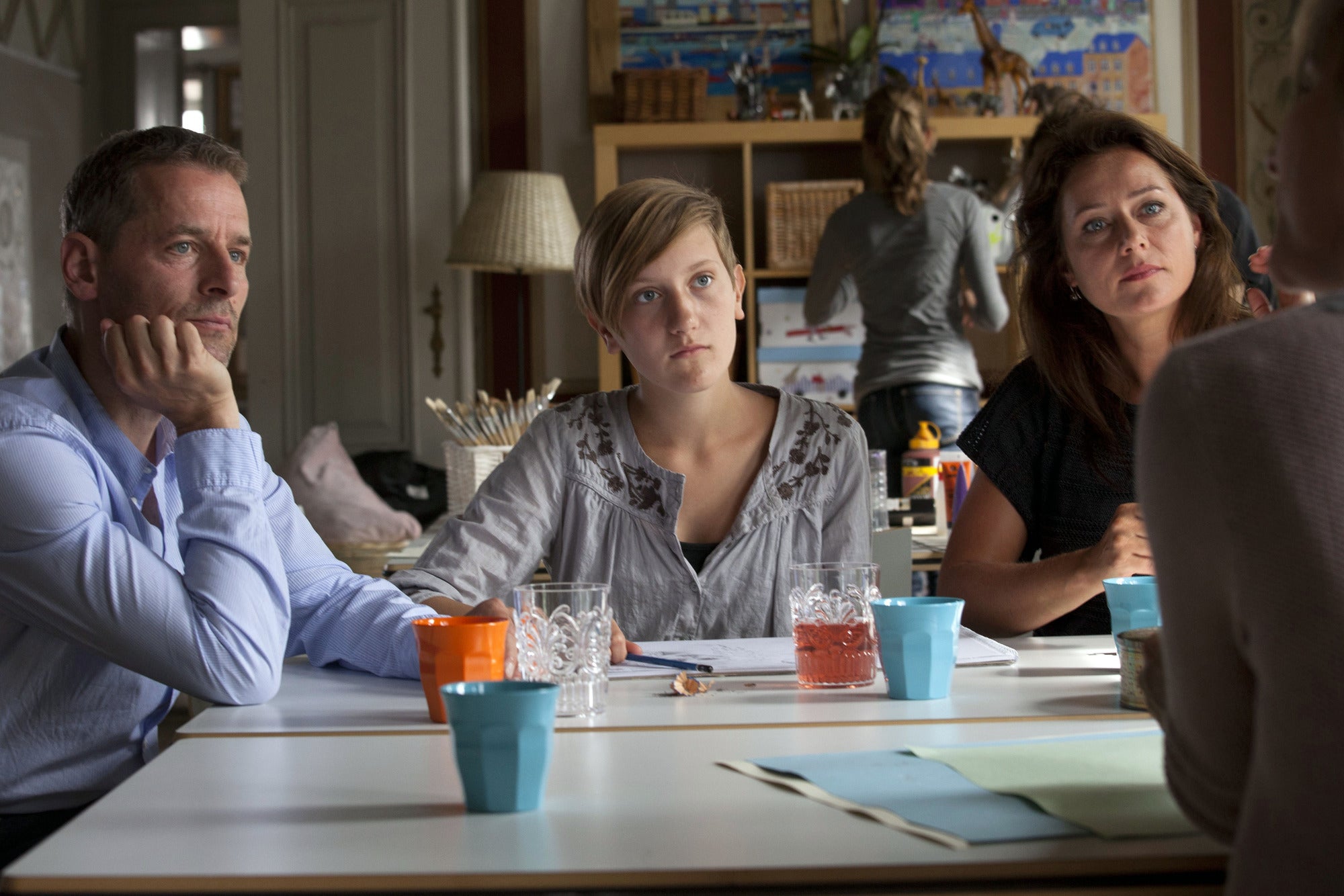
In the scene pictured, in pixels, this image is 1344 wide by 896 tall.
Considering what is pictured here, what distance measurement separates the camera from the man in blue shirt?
4.08ft

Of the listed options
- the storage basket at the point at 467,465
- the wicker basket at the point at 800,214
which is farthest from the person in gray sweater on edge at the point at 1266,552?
the wicker basket at the point at 800,214

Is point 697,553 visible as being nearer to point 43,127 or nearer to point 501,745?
point 501,745

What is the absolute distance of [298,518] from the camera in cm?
156

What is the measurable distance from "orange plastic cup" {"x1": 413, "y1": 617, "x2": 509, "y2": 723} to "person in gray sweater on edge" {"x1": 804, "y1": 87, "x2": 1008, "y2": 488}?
275cm

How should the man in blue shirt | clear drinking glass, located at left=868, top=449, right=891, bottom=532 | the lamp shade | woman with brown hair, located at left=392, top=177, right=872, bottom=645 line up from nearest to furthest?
1. the man in blue shirt
2. woman with brown hair, located at left=392, top=177, right=872, bottom=645
3. clear drinking glass, located at left=868, top=449, right=891, bottom=532
4. the lamp shade

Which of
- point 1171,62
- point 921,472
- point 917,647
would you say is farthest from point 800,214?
point 917,647

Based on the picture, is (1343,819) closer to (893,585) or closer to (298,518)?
(298,518)

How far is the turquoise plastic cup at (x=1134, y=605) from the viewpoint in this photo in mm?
1348

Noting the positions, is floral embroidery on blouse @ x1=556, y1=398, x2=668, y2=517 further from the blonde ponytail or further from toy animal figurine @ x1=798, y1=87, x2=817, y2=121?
toy animal figurine @ x1=798, y1=87, x2=817, y2=121

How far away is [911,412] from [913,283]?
397mm

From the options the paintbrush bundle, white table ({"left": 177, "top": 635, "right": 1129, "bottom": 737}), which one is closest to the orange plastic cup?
white table ({"left": 177, "top": 635, "right": 1129, "bottom": 737})

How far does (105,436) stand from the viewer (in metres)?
1.43

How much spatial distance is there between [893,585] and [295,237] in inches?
141

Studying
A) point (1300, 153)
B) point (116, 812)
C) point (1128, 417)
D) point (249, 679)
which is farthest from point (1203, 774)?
point (1128, 417)
